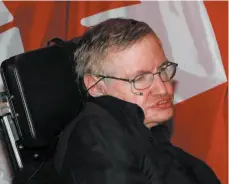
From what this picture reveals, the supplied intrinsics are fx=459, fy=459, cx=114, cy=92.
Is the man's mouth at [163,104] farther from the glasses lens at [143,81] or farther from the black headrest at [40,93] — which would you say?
the black headrest at [40,93]

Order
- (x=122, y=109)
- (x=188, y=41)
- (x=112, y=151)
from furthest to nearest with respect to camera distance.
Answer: (x=188, y=41) < (x=122, y=109) < (x=112, y=151)

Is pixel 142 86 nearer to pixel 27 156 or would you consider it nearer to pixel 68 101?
pixel 68 101

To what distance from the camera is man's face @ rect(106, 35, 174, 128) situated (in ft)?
4.43

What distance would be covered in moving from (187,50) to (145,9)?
260 mm

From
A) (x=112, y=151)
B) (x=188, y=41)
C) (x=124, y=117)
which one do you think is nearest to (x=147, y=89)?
(x=124, y=117)

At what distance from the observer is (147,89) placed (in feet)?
4.48

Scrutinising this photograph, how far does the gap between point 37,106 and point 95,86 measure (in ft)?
0.63

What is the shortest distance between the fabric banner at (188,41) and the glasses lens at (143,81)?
Answer: 690 mm

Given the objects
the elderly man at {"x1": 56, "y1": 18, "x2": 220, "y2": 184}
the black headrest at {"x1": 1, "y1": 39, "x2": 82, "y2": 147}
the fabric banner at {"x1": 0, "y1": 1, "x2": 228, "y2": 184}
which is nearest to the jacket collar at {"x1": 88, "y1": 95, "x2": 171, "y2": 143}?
the elderly man at {"x1": 56, "y1": 18, "x2": 220, "y2": 184}

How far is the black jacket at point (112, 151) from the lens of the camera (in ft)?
3.83

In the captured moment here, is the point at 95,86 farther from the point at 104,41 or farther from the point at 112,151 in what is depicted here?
the point at 112,151

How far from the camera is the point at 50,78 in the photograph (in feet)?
4.54

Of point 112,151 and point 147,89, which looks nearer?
point 112,151

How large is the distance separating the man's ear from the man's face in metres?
0.03
